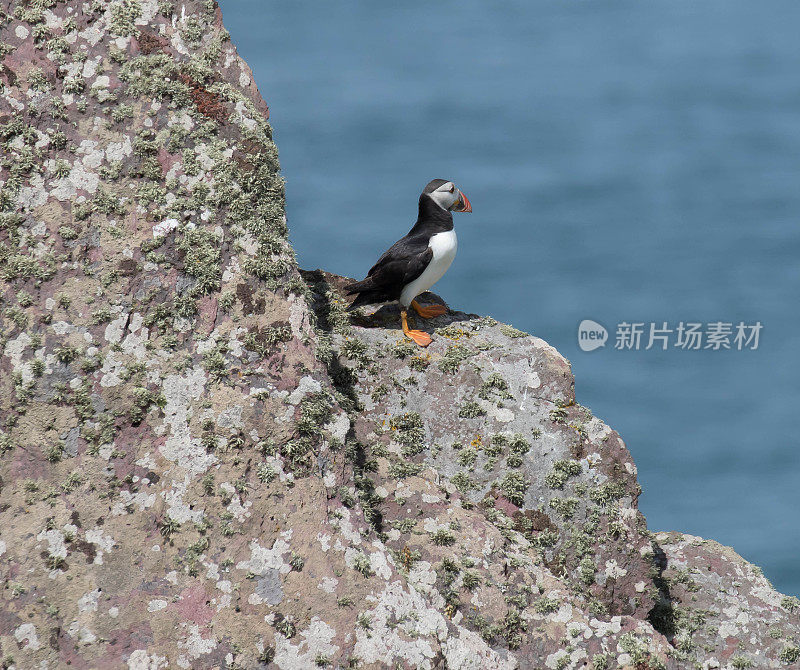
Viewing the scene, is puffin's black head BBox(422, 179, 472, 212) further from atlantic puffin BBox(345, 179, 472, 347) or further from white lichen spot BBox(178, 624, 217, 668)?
white lichen spot BBox(178, 624, 217, 668)

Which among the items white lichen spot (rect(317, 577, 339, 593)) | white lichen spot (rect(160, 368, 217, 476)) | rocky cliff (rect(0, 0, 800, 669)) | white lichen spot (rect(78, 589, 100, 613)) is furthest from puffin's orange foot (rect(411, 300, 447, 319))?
white lichen spot (rect(78, 589, 100, 613))

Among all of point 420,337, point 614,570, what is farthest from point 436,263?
point 614,570

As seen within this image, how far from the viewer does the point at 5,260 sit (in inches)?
269

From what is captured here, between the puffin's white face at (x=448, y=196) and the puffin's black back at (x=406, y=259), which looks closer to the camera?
the puffin's black back at (x=406, y=259)

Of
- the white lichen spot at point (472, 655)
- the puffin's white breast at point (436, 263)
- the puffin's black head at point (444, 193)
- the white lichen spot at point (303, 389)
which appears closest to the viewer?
the white lichen spot at point (472, 655)

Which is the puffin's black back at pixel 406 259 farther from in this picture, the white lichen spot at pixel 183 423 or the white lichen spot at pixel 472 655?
the white lichen spot at pixel 472 655

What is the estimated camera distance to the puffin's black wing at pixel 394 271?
10.1 m

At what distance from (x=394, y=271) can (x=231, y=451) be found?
4.20m

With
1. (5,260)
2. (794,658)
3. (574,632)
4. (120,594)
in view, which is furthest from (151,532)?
(794,658)

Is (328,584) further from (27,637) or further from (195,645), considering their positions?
(27,637)

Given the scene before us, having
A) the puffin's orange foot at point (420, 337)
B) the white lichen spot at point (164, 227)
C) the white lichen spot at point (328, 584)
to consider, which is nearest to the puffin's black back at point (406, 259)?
the puffin's orange foot at point (420, 337)

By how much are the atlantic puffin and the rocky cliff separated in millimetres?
1410

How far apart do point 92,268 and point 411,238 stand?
16.9 ft

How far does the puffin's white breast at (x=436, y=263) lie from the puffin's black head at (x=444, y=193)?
0.33 meters
